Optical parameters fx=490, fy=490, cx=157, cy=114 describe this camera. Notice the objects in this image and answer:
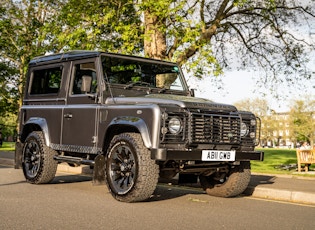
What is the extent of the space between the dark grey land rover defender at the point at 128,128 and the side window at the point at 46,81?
0.02 meters

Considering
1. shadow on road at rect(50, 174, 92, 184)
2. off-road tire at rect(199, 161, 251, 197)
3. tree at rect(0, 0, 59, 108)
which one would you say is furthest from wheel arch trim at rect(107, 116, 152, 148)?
tree at rect(0, 0, 59, 108)

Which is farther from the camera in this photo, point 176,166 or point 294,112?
point 294,112

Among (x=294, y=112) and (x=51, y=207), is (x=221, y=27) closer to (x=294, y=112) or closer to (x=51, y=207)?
(x=51, y=207)

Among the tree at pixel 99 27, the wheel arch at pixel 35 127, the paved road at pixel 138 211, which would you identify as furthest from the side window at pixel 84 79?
the tree at pixel 99 27

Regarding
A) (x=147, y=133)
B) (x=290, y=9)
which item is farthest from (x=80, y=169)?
(x=290, y=9)

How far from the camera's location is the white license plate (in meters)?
7.12

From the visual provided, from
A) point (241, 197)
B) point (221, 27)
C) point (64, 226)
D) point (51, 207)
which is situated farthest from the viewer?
point (221, 27)

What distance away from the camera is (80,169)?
12312 mm

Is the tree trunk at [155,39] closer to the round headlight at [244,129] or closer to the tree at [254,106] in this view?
the round headlight at [244,129]

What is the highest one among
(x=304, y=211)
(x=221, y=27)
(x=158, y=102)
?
(x=221, y=27)

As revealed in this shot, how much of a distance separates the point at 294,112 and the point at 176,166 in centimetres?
8720

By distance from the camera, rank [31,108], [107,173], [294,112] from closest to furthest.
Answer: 1. [107,173]
2. [31,108]
3. [294,112]

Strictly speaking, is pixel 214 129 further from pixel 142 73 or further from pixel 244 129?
pixel 142 73

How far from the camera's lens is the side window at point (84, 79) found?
8008 millimetres
